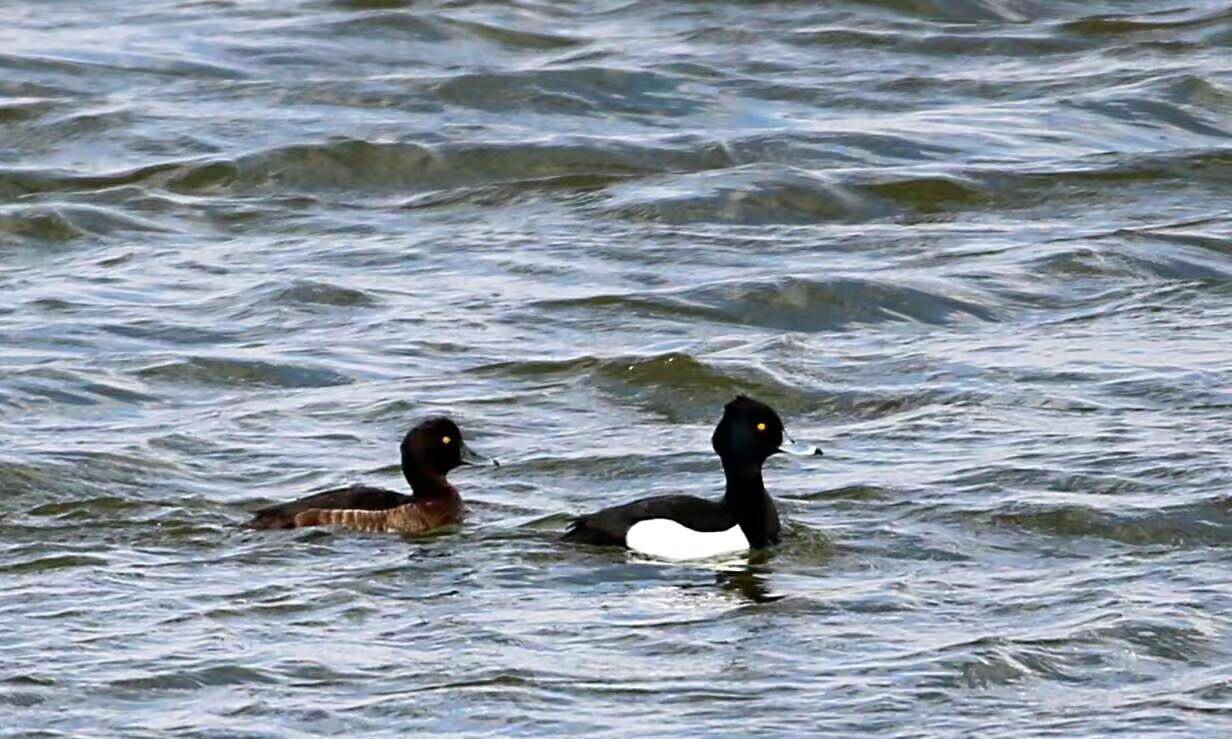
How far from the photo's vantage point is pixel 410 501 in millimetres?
13805

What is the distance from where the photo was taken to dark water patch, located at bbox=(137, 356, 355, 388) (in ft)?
54.9

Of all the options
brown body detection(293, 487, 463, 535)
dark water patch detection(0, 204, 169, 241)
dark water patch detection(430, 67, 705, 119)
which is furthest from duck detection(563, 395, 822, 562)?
dark water patch detection(430, 67, 705, 119)

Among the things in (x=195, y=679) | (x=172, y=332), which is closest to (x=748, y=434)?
(x=195, y=679)

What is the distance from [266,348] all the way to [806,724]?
7646 millimetres

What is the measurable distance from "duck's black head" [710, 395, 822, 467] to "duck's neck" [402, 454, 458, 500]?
128cm

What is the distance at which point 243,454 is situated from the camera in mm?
15086

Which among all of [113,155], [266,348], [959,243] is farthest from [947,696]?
[113,155]

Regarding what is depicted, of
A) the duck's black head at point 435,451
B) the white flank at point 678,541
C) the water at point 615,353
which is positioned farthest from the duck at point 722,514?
the duck's black head at point 435,451

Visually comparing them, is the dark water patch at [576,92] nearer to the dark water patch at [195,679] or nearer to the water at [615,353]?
the water at [615,353]

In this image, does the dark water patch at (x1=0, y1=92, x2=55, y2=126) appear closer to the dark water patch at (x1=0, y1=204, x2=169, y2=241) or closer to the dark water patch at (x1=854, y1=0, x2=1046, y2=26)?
the dark water patch at (x1=0, y1=204, x2=169, y2=241)

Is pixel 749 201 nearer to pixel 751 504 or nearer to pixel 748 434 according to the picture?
pixel 748 434

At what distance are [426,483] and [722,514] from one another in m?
1.47

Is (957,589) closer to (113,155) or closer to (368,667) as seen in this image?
(368,667)

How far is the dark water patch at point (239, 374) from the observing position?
1673 cm
